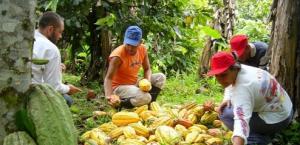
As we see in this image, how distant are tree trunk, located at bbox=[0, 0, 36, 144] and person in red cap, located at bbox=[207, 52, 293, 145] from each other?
1.64 metres

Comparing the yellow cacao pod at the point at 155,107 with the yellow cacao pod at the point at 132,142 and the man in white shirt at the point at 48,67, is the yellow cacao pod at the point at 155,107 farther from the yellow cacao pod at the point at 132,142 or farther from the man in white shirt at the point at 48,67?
the man in white shirt at the point at 48,67

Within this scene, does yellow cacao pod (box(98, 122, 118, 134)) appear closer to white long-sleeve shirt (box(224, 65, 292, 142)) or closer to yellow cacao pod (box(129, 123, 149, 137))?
yellow cacao pod (box(129, 123, 149, 137))

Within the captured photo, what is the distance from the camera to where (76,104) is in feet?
20.0

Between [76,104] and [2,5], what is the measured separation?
4.07 m

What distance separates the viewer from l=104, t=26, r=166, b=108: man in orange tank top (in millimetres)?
5419

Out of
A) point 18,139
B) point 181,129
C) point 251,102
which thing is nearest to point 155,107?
point 181,129

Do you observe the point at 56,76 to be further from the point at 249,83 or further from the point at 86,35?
the point at 86,35

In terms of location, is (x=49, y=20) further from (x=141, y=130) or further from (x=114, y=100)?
(x=141, y=130)

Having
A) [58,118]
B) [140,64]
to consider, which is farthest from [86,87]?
[58,118]

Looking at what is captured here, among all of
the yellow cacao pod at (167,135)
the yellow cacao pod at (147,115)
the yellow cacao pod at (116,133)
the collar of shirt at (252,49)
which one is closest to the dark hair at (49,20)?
the yellow cacao pod at (116,133)

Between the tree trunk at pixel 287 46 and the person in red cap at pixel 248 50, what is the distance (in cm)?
31

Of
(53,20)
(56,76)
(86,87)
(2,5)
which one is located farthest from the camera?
(86,87)

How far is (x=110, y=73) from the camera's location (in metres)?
5.47

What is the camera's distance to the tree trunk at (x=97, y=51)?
7578 mm
